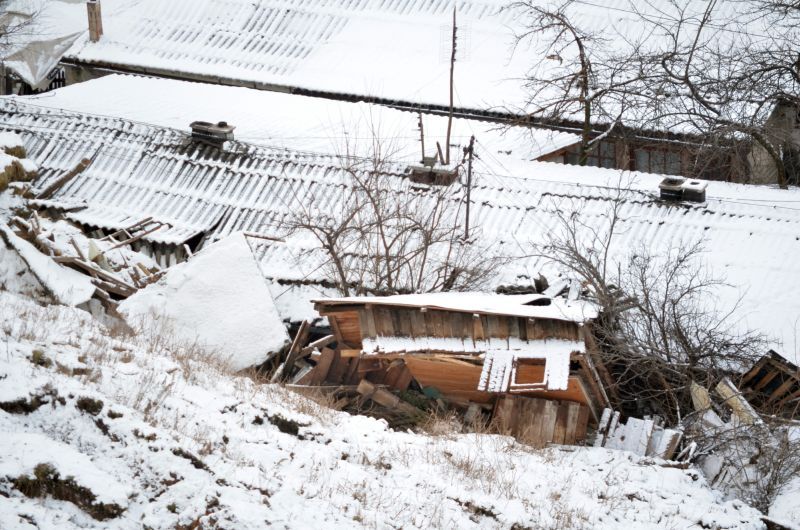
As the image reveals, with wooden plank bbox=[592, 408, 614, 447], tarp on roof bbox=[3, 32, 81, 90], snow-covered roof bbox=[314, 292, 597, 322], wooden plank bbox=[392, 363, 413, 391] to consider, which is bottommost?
wooden plank bbox=[592, 408, 614, 447]

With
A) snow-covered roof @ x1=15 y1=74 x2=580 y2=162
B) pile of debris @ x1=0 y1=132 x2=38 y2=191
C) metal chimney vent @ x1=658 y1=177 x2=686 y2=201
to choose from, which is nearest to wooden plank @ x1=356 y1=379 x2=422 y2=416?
snow-covered roof @ x1=15 y1=74 x2=580 y2=162

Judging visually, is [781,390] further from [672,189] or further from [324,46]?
[324,46]

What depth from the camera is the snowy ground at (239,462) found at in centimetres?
817

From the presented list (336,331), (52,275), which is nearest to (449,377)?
(336,331)

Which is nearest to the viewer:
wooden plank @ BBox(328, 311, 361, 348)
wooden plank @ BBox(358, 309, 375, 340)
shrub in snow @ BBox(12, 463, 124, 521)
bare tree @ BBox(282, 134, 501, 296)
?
shrub in snow @ BBox(12, 463, 124, 521)

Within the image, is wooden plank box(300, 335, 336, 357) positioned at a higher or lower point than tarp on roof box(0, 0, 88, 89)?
lower

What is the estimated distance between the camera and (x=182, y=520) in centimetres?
812

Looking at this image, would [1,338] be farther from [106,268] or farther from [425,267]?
[425,267]

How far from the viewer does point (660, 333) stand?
13664 millimetres

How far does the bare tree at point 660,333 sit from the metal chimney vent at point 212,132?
699 cm

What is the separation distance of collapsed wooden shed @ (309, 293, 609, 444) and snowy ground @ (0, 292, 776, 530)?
859 millimetres

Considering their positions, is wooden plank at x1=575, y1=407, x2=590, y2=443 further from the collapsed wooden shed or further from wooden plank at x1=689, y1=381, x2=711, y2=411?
wooden plank at x1=689, y1=381, x2=711, y2=411

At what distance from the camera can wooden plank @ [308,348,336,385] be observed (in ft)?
45.9

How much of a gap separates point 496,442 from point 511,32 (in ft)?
52.3
